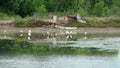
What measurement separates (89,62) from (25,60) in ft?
9.29

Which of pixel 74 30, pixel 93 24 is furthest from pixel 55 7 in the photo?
pixel 74 30

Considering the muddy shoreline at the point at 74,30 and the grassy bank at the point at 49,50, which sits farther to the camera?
the muddy shoreline at the point at 74,30

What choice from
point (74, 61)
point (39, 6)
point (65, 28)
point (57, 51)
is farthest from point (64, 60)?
point (39, 6)

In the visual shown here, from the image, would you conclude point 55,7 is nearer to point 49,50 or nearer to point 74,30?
point 74,30

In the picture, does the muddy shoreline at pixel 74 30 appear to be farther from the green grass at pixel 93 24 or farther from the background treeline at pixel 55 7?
the background treeline at pixel 55 7

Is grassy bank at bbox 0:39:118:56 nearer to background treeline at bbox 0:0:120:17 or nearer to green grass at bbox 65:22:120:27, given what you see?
green grass at bbox 65:22:120:27

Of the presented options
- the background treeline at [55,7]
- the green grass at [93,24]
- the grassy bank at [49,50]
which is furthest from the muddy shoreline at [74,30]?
the grassy bank at [49,50]

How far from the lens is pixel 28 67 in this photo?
59.9 ft

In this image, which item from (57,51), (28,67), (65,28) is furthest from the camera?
(65,28)

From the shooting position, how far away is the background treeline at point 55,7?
5444 centimetres

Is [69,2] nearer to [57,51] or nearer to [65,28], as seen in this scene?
[65,28]

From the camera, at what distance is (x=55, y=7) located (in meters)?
63.6

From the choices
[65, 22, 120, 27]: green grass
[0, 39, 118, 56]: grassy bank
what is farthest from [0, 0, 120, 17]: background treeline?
[0, 39, 118, 56]: grassy bank

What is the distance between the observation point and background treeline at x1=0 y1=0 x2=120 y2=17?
5444 centimetres
